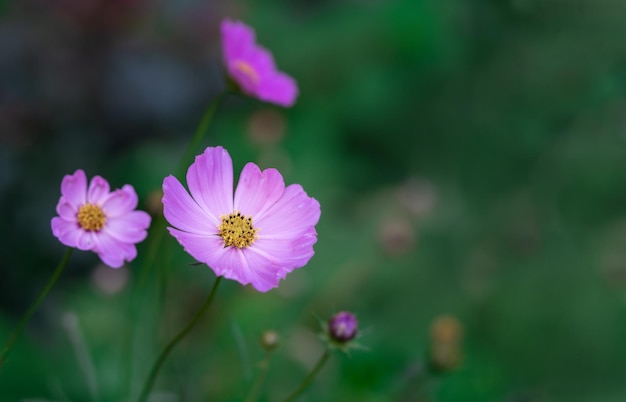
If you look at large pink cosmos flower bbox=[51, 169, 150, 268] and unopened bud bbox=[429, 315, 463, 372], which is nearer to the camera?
large pink cosmos flower bbox=[51, 169, 150, 268]

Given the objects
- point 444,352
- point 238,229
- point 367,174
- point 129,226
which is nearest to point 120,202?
point 129,226

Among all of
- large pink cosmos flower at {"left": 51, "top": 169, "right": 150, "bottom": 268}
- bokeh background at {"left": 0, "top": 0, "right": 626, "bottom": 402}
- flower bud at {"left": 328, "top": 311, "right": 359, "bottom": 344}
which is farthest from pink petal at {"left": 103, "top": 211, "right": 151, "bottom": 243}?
bokeh background at {"left": 0, "top": 0, "right": 626, "bottom": 402}

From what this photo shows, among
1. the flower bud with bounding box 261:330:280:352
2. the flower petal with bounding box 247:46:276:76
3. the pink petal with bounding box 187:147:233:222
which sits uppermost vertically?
the flower petal with bounding box 247:46:276:76

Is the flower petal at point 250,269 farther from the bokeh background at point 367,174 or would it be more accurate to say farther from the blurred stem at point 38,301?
the bokeh background at point 367,174

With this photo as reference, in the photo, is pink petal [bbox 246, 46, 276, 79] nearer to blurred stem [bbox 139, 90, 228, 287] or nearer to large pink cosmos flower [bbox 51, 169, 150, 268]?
blurred stem [bbox 139, 90, 228, 287]

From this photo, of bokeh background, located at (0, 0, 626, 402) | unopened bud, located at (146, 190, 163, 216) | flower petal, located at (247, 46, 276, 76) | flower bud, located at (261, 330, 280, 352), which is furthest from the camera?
bokeh background, located at (0, 0, 626, 402)

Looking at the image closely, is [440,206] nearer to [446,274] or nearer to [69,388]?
[446,274]

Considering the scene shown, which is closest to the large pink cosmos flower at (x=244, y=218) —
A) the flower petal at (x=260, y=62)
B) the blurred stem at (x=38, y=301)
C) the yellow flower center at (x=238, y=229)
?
the yellow flower center at (x=238, y=229)

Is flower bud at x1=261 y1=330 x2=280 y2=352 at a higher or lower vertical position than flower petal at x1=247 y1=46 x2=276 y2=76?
lower
